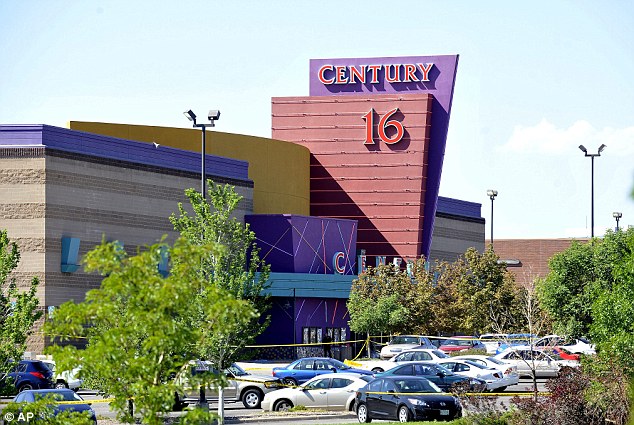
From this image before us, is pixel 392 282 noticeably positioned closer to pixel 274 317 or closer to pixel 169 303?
pixel 274 317

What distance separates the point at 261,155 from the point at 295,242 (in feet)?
36.1

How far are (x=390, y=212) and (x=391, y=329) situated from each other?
20.8m

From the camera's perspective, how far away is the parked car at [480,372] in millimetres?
44250

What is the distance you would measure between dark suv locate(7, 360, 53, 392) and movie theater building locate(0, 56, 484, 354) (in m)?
13.0

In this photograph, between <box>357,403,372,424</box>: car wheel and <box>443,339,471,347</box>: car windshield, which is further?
<box>443,339,471,347</box>: car windshield

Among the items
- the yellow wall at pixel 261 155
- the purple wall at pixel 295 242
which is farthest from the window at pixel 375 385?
the yellow wall at pixel 261 155

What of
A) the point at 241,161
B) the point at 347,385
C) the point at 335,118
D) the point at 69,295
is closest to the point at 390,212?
the point at 335,118

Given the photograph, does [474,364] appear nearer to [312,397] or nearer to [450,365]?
[450,365]

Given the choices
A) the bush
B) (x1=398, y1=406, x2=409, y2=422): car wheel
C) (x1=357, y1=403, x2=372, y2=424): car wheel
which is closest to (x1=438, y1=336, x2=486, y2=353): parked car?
(x1=357, y1=403, x2=372, y2=424): car wheel

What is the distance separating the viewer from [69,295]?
59.8 metres

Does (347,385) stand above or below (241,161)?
below

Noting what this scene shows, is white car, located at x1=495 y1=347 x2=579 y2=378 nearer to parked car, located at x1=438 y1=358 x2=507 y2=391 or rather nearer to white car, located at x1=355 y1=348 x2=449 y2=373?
white car, located at x1=355 y1=348 x2=449 y2=373

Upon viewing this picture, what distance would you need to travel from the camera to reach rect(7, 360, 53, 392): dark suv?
4391 cm

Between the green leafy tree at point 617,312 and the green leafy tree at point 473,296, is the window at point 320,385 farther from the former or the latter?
the green leafy tree at point 473,296
